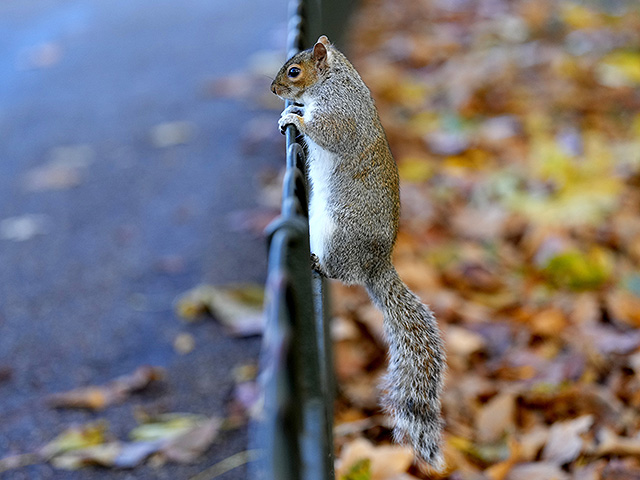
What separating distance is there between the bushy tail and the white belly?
20cm

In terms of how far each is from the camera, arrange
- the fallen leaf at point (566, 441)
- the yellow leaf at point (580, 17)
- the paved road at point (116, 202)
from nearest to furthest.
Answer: the fallen leaf at point (566, 441)
the paved road at point (116, 202)
the yellow leaf at point (580, 17)

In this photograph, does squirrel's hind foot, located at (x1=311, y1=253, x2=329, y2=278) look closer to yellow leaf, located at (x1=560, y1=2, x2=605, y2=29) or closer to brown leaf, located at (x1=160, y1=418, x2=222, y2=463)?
brown leaf, located at (x1=160, y1=418, x2=222, y2=463)

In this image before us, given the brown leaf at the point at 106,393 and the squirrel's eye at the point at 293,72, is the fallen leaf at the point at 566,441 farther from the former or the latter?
the brown leaf at the point at 106,393

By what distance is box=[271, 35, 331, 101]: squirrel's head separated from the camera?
1981 millimetres

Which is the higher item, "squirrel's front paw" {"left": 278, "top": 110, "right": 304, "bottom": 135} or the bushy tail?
"squirrel's front paw" {"left": 278, "top": 110, "right": 304, "bottom": 135}

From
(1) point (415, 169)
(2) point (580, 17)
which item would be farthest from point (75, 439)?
(2) point (580, 17)

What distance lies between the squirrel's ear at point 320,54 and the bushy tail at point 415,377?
0.62m

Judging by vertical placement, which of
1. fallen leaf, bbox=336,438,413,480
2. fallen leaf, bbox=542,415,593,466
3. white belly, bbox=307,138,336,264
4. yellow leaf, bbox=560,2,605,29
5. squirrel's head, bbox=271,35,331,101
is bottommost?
fallen leaf, bbox=542,415,593,466

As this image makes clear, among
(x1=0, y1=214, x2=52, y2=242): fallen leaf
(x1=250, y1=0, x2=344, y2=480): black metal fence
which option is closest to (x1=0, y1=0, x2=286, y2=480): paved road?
(x1=0, y1=214, x2=52, y2=242): fallen leaf

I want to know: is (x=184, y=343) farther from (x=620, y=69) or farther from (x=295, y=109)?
(x=620, y=69)

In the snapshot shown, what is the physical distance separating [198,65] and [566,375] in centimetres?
419

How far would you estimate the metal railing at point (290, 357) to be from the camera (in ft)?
2.42

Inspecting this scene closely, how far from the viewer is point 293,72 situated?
6.58ft

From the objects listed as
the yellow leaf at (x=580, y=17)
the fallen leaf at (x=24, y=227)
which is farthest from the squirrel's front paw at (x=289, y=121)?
the yellow leaf at (x=580, y=17)
